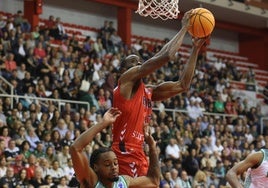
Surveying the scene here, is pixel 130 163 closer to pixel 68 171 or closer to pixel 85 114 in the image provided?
pixel 68 171

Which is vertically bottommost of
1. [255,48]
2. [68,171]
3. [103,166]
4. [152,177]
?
[68,171]

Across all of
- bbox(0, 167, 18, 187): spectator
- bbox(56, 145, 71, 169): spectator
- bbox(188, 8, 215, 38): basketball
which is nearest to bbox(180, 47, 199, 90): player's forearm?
bbox(188, 8, 215, 38): basketball

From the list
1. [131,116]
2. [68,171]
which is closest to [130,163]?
[131,116]

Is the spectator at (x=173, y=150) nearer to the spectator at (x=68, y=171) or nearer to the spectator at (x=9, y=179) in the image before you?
the spectator at (x=68, y=171)

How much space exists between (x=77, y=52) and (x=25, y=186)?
6630mm

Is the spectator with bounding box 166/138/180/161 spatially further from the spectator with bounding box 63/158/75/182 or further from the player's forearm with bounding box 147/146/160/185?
the player's forearm with bounding box 147/146/160/185

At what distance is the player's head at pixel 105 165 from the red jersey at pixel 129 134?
2.98 ft

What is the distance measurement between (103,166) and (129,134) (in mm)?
1017

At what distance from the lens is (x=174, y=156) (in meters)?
15.4

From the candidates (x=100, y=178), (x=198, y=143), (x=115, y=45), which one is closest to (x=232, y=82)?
(x=115, y=45)

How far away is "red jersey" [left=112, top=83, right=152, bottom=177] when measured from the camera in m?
5.66

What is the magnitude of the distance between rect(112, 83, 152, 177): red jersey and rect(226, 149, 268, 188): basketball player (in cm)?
113

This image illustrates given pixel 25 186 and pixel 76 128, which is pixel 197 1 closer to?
pixel 76 128

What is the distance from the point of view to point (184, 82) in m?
6.04
